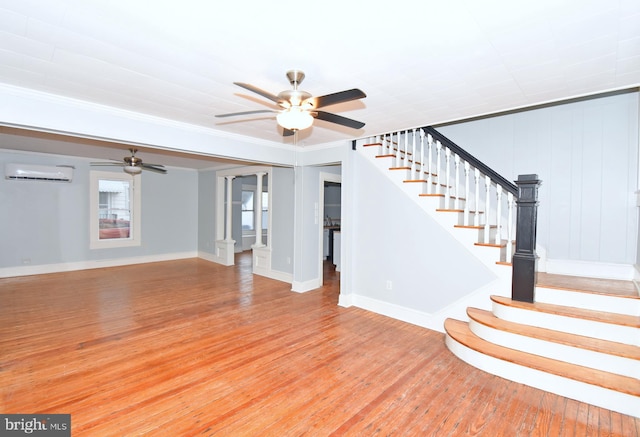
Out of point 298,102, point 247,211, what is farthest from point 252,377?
point 247,211

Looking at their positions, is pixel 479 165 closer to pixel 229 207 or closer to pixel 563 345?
pixel 563 345

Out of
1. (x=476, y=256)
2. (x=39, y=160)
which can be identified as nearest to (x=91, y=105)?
(x=476, y=256)

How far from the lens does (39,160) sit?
6258mm

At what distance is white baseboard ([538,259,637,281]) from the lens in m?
3.42

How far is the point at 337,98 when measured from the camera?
2.06 meters

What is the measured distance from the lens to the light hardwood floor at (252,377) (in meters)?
2.11

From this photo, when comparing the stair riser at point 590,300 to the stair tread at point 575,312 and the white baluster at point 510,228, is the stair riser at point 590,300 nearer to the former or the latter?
the stair tread at point 575,312

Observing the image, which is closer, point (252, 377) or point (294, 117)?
point (294, 117)

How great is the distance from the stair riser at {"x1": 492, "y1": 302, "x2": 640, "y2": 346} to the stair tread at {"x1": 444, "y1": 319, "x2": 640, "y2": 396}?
307mm

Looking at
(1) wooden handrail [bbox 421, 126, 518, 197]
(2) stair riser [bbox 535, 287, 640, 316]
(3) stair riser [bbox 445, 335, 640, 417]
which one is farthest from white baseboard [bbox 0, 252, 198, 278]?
(2) stair riser [bbox 535, 287, 640, 316]

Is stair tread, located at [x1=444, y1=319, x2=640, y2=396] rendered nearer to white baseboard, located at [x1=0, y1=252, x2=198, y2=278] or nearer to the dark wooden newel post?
the dark wooden newel post

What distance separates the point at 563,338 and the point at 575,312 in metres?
0.30

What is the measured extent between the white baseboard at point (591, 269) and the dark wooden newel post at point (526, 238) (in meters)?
1.12

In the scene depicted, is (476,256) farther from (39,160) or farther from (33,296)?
(39,160)
